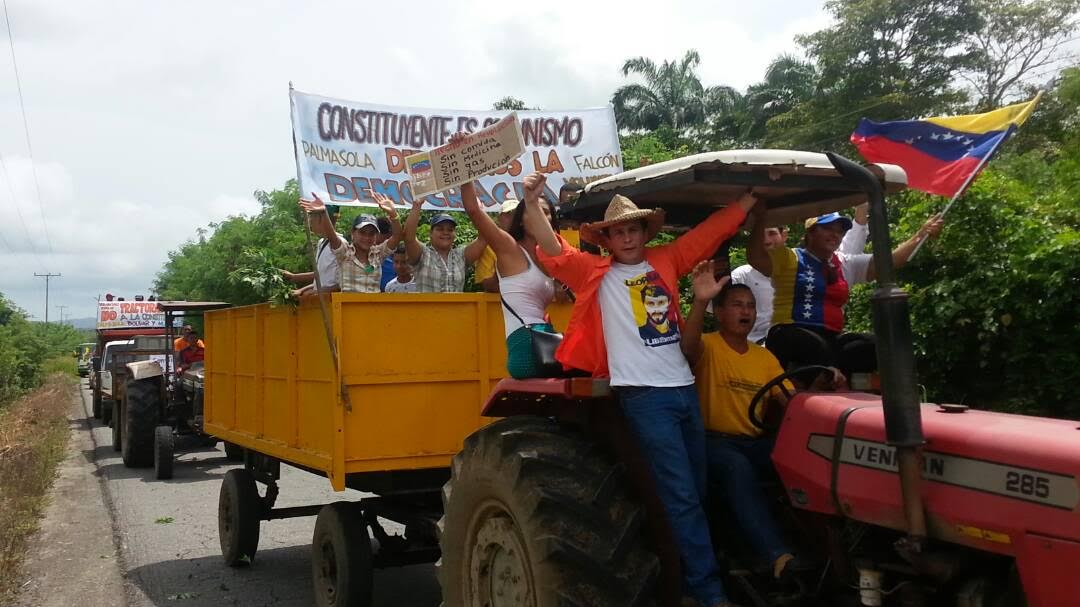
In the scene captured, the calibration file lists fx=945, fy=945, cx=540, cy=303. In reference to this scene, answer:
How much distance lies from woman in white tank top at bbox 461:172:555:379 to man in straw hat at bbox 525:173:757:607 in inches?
17.4

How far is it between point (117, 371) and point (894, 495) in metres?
14.7

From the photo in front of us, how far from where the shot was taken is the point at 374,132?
274 inches

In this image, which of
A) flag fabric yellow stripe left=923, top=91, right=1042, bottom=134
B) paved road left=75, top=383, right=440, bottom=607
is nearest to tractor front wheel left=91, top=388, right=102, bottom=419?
paved road left=75, top=383, right=440, bottom=607

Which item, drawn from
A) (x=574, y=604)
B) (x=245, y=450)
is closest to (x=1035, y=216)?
(x=574, y=604)

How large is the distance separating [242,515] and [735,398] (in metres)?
4.41

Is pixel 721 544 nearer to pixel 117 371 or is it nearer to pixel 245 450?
pixel 245 450

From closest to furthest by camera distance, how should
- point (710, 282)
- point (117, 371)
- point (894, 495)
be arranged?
point (894, 495) < point (710, 282) < point (117, 371)

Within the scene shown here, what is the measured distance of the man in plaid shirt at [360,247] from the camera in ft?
20.1

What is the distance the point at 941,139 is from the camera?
16.7ft

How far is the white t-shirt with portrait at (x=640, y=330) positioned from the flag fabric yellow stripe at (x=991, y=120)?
243 cm

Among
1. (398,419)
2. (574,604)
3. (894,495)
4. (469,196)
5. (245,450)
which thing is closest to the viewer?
(894,495)

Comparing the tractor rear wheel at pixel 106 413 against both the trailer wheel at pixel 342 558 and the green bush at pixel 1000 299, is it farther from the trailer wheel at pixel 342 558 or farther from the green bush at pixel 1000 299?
the green bush at pixel 1000 299

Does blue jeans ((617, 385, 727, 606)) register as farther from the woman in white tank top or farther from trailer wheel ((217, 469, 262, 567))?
trailer wheel ((217, 469, 262, 567))

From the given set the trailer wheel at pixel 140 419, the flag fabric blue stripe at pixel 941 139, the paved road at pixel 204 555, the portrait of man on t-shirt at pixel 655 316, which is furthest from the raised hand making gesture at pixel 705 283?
the trailer wheel at pixel 140 419
